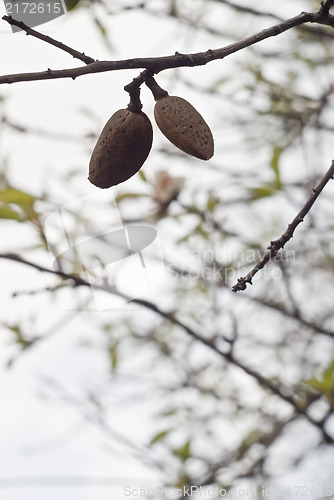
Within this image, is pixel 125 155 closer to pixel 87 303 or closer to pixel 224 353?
pixel 224 353

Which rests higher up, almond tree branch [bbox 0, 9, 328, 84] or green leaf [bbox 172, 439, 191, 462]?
green leaf [bbox 172, 439, 191, 462]

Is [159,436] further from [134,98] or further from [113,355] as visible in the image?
[134,98]

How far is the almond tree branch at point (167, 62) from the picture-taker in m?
0.40

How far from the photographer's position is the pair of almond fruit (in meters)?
0.48

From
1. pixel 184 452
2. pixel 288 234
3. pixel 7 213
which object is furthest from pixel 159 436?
pixel 288 234

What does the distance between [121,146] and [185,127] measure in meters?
0.06

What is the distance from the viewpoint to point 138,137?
1.58 feet

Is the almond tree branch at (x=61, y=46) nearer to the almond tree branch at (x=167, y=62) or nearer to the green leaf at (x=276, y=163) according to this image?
the almond tree branch at (x=167, y=62)

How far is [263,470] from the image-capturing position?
157cm

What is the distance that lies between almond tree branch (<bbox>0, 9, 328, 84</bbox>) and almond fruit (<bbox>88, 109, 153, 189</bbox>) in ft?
0.15

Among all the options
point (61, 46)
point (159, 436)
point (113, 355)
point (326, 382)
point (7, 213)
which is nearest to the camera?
point (61, 46)

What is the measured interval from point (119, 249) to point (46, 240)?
0.17m

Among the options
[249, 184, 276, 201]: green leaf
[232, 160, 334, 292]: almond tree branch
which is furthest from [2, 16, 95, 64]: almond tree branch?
[249, 184, 276, 201]: green leaf

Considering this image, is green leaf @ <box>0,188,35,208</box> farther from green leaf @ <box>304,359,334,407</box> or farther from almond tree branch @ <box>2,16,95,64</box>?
green leaf @ <box>304,359,334,407</box>
